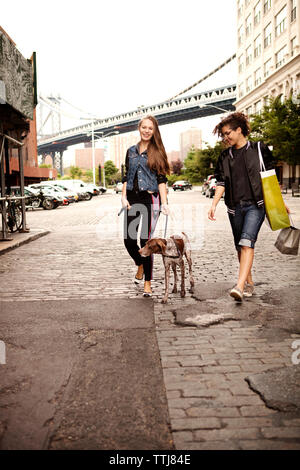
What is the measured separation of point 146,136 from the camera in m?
5.23

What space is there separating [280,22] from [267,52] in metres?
4.47

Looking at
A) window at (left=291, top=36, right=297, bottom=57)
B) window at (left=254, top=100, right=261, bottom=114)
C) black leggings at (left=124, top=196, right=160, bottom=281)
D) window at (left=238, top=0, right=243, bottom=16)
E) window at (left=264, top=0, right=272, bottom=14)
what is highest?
window at (left=238, top=0, right=243, bottom=16)

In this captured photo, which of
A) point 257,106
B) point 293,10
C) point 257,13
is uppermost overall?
point 257,13

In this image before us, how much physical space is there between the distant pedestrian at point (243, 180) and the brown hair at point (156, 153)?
635mm

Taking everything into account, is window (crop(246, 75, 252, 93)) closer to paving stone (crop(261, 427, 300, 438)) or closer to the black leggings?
the black leggings

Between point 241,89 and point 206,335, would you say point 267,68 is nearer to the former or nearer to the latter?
point 241,89

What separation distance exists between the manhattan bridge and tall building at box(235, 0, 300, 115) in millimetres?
23700

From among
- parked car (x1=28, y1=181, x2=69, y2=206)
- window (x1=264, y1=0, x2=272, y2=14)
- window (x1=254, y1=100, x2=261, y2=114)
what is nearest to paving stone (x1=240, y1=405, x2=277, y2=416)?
parked car (x1=28, y1=181, x2=69, y2=206)

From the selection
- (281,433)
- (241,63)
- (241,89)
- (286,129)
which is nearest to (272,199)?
(281,433)

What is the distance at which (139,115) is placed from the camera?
102562 millimetres

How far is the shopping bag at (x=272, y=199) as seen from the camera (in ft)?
16.1

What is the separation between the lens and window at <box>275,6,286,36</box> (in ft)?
154

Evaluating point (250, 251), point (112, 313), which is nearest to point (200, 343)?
point (112, 313)
